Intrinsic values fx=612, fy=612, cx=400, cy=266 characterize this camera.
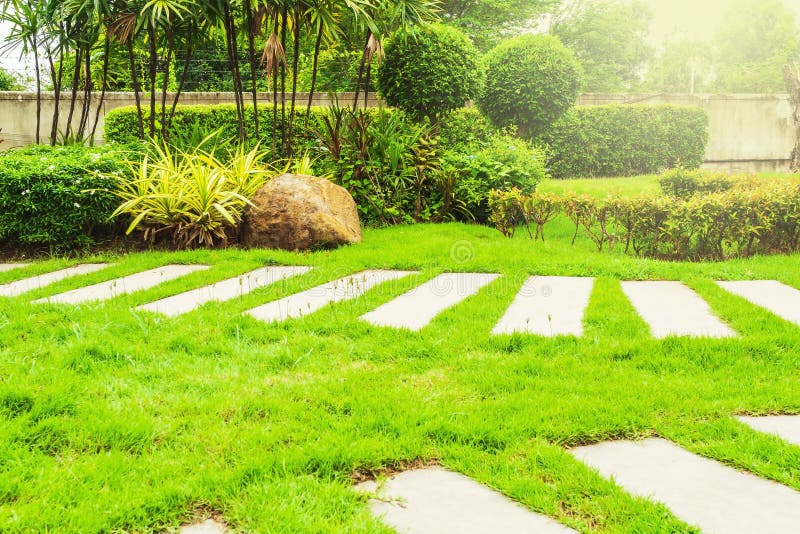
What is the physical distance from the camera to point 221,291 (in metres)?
4.13

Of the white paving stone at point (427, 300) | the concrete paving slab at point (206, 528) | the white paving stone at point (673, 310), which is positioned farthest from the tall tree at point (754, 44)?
the concrete paving slab at point (206, 528)

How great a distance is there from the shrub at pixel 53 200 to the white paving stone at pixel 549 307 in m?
4.14

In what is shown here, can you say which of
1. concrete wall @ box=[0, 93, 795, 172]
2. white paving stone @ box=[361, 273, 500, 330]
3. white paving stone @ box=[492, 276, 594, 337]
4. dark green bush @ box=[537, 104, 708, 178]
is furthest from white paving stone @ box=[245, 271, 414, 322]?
concrete wall @ box=[0, 93, 795, 172]

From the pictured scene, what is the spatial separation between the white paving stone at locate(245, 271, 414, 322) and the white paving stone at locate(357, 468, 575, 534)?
175 cm

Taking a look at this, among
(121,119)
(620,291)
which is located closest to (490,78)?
(121,119)

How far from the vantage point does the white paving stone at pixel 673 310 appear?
312cm

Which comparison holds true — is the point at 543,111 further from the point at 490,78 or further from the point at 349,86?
the point at 349,86

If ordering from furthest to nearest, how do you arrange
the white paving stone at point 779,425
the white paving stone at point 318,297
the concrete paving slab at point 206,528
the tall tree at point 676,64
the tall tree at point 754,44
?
1. the tall tree at point 676,64
2. the tall tree at point 754,44
3. the white paving stone at point 318,297
4. the white paving stone at point 779,425
5. the concrete paving slab at point 206,528

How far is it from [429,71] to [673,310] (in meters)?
6.29

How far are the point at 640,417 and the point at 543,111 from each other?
949 cm

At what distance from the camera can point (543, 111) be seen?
35.7 ft

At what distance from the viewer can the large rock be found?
227 inches

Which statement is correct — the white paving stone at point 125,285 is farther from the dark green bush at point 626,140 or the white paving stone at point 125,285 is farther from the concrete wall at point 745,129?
the concrete wall at point 745,129

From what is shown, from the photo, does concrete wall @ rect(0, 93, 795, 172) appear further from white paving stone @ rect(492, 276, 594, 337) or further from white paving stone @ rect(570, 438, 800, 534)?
white paving stone @ rect(570, 438, 800, 534)
